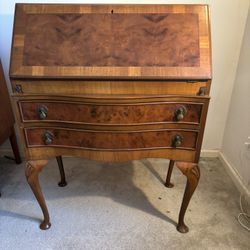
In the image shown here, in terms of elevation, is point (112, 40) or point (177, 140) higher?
point (112, 40)

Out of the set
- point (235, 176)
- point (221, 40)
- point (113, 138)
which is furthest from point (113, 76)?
point (235, 176)

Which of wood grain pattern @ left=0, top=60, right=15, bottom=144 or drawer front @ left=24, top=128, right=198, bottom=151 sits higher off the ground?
drawer front @ left=24, top=128, right=198, bottom=151

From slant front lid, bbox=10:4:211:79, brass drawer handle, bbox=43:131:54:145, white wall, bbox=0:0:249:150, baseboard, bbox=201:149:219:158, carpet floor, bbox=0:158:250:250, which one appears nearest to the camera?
slant front lid, bbox=10:4:211:79

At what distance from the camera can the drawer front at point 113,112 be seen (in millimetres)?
1042

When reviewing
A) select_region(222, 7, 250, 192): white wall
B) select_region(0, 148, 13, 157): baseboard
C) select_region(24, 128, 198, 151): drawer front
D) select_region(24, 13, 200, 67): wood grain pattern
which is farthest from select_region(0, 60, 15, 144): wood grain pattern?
select_region(222, 7, 250, 192): white wall

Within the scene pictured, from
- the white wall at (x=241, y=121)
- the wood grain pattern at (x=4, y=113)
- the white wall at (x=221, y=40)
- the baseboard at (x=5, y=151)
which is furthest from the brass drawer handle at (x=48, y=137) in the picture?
the white wall at (x=241, y=121)

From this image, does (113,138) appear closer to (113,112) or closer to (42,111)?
(113,112)

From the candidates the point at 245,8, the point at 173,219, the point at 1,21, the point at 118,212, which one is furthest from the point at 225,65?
the point at 1,21

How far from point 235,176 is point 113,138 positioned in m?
1.10

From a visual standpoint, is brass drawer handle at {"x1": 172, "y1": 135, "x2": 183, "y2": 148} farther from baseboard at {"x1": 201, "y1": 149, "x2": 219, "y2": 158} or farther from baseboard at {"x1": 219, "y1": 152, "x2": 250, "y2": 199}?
baseboard at {"x1": 201, "y1": 149, "x2": 219, "y2": 158}

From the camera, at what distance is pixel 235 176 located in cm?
175

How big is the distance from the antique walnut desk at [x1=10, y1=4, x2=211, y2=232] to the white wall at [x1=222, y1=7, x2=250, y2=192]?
698 millimetres

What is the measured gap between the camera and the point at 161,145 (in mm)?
1140

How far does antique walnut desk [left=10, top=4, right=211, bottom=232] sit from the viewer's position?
102 centimetres
